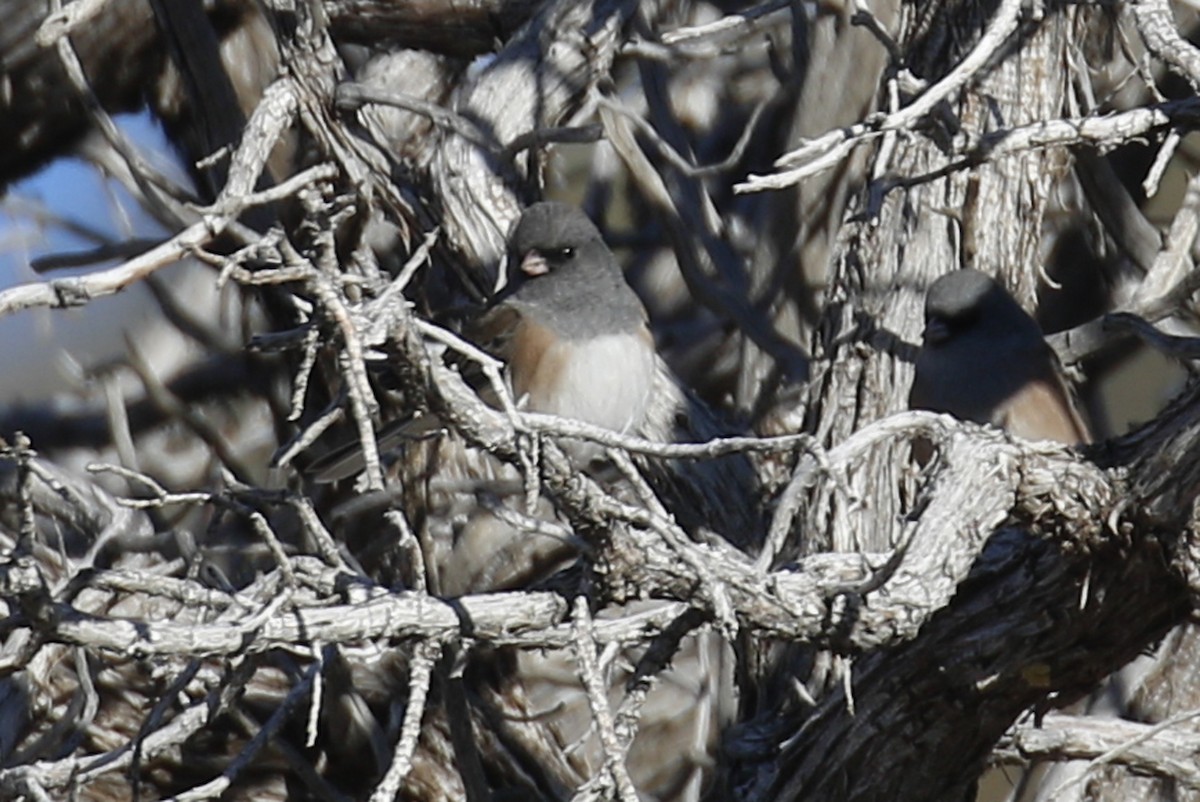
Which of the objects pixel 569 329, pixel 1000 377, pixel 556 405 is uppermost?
pixel 569 329

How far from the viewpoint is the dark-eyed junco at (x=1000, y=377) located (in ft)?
14.1

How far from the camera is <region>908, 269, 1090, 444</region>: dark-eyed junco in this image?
4305 millimetres

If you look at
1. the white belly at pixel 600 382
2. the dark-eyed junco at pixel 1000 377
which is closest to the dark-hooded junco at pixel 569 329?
the white belly at pixel 600 382

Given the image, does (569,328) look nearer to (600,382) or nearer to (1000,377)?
(600,382)

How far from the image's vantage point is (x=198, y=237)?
7.11 ft

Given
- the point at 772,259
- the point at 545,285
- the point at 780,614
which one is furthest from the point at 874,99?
the point at 780,614

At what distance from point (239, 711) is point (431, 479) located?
70 cm

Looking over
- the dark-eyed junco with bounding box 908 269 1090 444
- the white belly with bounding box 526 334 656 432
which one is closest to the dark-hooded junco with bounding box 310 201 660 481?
the white belly with bounding box 526 334 656 432

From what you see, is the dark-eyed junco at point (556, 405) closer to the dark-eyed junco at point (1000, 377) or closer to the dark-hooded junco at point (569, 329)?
the dark-hooded junco at point (569, 329)

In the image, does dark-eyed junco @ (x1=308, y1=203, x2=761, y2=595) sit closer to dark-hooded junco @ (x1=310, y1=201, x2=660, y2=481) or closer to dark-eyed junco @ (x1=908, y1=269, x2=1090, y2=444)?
dark-hooded junco @ (x1=310, y1=201, x2=660, y2=481)

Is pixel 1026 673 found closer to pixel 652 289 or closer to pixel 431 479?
pixel 431 479

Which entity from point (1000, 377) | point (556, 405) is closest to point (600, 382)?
point (556, 405)

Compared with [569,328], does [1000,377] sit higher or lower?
lower

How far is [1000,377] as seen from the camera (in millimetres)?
4594
